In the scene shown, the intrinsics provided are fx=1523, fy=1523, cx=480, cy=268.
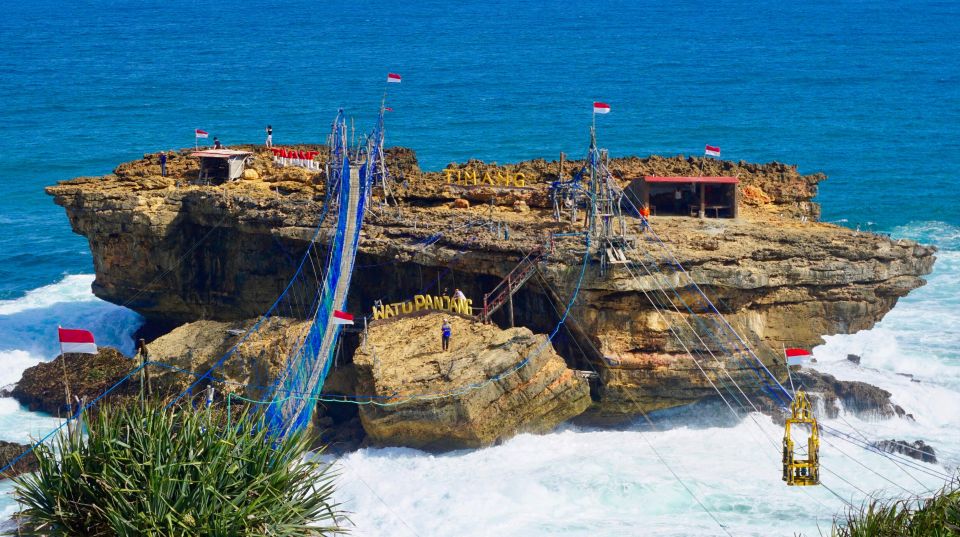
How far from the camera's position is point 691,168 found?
70188mm

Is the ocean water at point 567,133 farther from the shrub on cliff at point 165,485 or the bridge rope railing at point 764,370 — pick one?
the shrub on cliff at point 165,485

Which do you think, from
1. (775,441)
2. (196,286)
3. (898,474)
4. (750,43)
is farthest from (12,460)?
(750,43)

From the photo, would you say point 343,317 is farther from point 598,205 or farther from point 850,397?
point 850,397

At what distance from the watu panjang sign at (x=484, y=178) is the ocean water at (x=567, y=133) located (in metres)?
13.3

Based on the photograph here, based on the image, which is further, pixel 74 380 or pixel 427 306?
pixel 74 380

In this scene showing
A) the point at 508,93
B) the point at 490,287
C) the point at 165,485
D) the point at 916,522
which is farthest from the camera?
the point at 508,93

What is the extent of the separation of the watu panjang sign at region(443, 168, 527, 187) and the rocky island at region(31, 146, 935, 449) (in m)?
0.16

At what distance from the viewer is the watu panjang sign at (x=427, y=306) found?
59750mm

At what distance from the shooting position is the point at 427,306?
6050 cm

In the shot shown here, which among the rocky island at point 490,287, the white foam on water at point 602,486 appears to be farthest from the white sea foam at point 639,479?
the rocky island at point 490,287

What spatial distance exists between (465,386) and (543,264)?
19.7ft

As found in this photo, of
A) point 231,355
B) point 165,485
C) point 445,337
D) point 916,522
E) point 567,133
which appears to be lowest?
point 916,522

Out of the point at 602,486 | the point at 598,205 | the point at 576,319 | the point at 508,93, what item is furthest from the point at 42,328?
the point at 508,93

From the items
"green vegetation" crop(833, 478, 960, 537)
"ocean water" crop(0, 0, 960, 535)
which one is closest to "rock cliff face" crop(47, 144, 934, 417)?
"ocean water" crop(0, 0, 960, 535)
